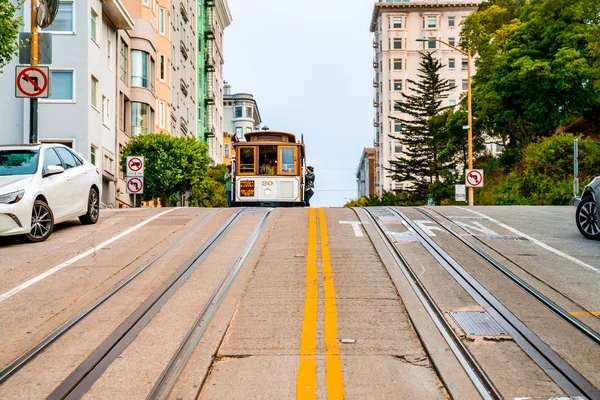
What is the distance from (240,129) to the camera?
13125 cm

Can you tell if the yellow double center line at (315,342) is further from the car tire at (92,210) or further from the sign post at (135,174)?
the sign post at (135,174)

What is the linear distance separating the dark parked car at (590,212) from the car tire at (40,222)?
918 cm

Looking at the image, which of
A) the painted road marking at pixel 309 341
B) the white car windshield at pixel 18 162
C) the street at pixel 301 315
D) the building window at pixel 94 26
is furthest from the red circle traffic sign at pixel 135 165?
the painted road marking at pixel 309 341

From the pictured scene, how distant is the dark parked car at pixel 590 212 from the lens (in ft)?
45.6

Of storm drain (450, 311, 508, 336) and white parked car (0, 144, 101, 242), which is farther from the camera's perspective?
white parked car (0, 144, 101, 242)

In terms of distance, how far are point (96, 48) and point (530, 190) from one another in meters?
20.4

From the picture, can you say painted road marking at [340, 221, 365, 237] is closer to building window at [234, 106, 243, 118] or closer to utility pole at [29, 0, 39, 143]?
utility pole at [29, 0, 39, 143]

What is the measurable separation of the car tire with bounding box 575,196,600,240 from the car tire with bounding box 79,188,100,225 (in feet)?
30.2

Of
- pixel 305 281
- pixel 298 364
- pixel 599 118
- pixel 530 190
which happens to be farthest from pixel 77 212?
pixel 599 118

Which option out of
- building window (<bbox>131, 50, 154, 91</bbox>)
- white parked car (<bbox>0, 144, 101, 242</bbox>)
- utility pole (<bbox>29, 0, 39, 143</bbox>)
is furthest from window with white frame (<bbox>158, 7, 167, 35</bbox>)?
white parked car (<bbox>0, 144, 101, 242</bbox>)

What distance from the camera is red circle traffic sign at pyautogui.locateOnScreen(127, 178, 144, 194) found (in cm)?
2866

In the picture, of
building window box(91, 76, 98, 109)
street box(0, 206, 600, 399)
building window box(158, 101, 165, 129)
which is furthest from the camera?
building window box(158, 101, 165, 129)

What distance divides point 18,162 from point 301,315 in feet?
27.8

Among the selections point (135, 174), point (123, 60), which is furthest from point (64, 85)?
point (135, 174)
